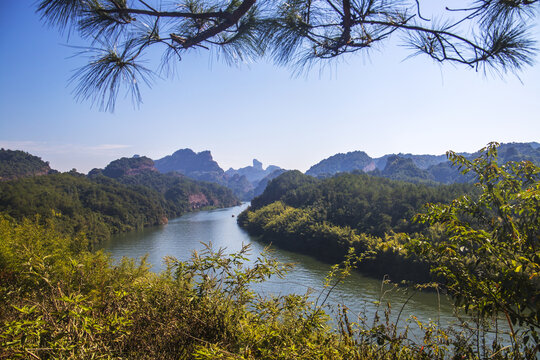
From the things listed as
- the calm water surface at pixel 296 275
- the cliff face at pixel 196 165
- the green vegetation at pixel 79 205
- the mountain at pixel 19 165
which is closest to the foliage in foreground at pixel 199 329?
the calm water surface at pixel 296 275

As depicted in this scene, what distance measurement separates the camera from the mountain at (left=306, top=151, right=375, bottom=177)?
166500 millimetres

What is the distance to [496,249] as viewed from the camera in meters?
1.29

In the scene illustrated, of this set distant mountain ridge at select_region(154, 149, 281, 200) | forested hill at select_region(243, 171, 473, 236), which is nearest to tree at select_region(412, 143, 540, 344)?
forested hill at select_region(243, 171, 473, 236)

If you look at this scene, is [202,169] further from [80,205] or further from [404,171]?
[80,205]

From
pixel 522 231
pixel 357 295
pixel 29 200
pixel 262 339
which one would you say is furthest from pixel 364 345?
pixel 29 200

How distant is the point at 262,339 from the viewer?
1226mm

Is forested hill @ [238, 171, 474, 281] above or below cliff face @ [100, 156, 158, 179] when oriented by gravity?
below

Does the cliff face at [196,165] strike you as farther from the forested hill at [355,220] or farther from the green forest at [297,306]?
the green forest at [297,306]

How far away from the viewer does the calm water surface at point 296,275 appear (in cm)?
1000

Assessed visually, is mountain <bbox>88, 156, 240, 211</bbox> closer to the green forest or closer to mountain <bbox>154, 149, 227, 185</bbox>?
mountain <bbox>154, 149, 227, 185</bbox>

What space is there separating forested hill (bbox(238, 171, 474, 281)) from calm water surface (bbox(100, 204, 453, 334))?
1466 millimetres

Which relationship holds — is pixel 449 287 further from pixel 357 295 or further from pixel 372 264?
pixel 372 264

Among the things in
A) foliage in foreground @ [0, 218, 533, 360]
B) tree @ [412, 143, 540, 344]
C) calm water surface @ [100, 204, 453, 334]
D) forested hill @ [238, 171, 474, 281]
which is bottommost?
calm water surface @ [100, 204, 453, 334]

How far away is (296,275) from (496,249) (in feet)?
55.1
